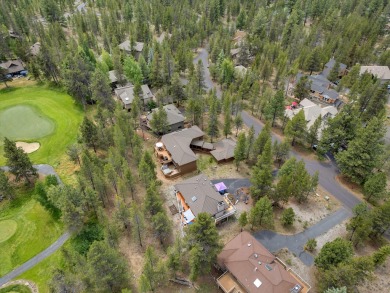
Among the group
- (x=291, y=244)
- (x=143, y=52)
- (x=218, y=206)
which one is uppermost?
(x=143, y=52)

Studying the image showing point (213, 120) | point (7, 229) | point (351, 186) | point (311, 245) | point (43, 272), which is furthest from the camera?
point (213, 120)

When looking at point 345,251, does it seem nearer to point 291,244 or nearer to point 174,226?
point 291,244

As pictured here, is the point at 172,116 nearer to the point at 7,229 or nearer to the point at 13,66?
the point at 7,229

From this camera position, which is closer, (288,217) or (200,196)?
(288,217)

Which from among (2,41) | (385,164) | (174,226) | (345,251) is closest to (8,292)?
(174,226)

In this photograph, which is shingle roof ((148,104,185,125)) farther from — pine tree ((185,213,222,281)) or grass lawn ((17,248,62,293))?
grass lawn ((17,248,62,293))

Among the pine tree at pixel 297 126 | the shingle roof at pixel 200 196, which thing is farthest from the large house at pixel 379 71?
the shingle roof at pixel 200 196

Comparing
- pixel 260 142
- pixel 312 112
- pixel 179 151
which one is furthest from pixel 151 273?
pixel 312 112
